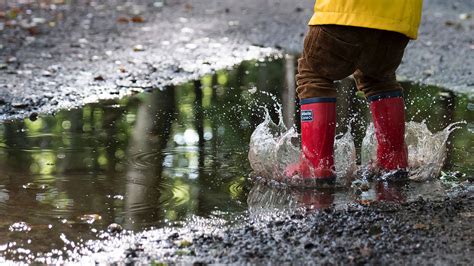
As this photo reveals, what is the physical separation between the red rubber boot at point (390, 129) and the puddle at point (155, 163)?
0.20 m

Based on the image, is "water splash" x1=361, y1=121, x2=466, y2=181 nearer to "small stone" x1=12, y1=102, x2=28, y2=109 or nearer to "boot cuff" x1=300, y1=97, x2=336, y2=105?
"boot cuff" x1=300, y1=97, x2=336, y2=105

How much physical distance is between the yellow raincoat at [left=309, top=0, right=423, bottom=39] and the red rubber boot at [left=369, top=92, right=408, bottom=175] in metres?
0.44

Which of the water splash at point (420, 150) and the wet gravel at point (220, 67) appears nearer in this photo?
the wet gravel at point (220, 67)

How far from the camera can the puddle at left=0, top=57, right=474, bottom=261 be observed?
407 centimetres

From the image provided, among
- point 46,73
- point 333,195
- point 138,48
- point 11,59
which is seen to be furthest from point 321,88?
point 138,48

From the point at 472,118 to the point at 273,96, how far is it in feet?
5.32

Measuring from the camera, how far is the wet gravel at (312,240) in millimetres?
3414

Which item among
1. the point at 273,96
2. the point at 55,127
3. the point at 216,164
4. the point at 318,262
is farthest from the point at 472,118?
the point at 318,262

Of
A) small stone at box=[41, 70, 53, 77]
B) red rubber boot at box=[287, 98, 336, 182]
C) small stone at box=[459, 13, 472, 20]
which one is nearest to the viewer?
red rubber boot at box=[287, 98, 336, 182]

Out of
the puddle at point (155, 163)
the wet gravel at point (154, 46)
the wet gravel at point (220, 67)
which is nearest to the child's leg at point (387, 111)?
the puddle at point (155, 163)

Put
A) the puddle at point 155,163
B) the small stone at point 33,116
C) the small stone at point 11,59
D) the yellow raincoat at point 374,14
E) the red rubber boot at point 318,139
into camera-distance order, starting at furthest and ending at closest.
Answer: the small stone at point 11,59, the small stone at point 33,116, the red rubber boot at point 318,139, the yellow raincoat at point 374,14, the puddle at point 155,163

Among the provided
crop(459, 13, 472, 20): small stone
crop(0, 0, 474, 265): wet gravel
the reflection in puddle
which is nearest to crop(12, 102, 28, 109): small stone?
crop(0, 0, 474, 265): wet gravel

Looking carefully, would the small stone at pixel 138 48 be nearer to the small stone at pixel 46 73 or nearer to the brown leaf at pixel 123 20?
the small stone at pixel 46 73

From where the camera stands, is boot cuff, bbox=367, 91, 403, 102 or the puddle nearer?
the puddle
